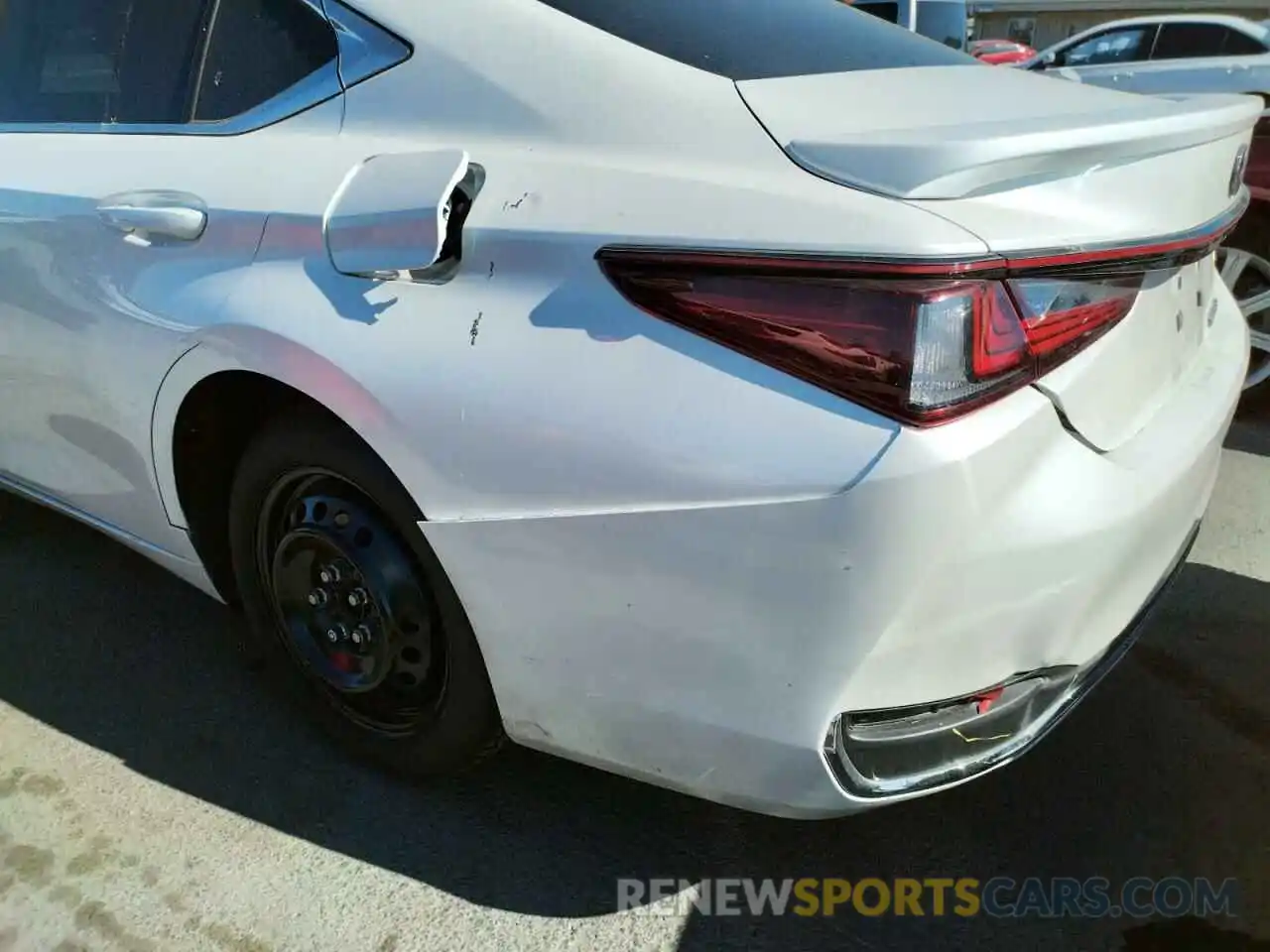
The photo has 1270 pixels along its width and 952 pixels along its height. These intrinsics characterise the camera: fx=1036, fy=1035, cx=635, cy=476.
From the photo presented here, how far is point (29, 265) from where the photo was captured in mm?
2365

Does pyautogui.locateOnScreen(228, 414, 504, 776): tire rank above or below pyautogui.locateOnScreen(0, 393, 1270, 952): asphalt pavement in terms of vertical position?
above

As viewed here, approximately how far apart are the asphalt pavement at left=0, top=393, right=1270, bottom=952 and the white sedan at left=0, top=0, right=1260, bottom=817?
0.73 feet

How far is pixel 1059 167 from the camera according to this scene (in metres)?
1.49

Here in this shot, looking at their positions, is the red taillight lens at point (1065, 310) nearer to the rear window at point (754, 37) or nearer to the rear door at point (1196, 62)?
the rear window at point (754, 37)

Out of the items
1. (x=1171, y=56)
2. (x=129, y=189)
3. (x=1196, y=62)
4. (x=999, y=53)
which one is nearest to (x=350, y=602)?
(x=129, y=189)

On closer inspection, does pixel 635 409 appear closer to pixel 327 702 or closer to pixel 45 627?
pixel 327 702

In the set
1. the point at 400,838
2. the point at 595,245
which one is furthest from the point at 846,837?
the point at 595,245

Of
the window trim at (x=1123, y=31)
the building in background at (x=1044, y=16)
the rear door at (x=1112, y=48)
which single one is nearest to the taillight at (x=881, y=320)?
the rear door at (x=1112, y=48)

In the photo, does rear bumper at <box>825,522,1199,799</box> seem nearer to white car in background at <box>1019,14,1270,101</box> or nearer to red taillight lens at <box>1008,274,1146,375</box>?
red taillight lens at <box>1008,274,1146,375</box>

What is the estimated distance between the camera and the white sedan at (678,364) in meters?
1.40

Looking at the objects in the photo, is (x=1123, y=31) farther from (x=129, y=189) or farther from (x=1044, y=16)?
(x=1044, y=16)

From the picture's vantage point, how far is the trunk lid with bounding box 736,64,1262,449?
1.42 meters

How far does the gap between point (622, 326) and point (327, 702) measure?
1275 millimetres

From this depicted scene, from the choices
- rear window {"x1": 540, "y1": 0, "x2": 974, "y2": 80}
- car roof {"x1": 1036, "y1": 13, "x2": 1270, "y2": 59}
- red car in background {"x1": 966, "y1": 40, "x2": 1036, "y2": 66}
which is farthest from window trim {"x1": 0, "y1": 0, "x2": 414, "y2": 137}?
red car in background {"x1": 966, "y1": 40, "x2": 1036, "y2": 66}
